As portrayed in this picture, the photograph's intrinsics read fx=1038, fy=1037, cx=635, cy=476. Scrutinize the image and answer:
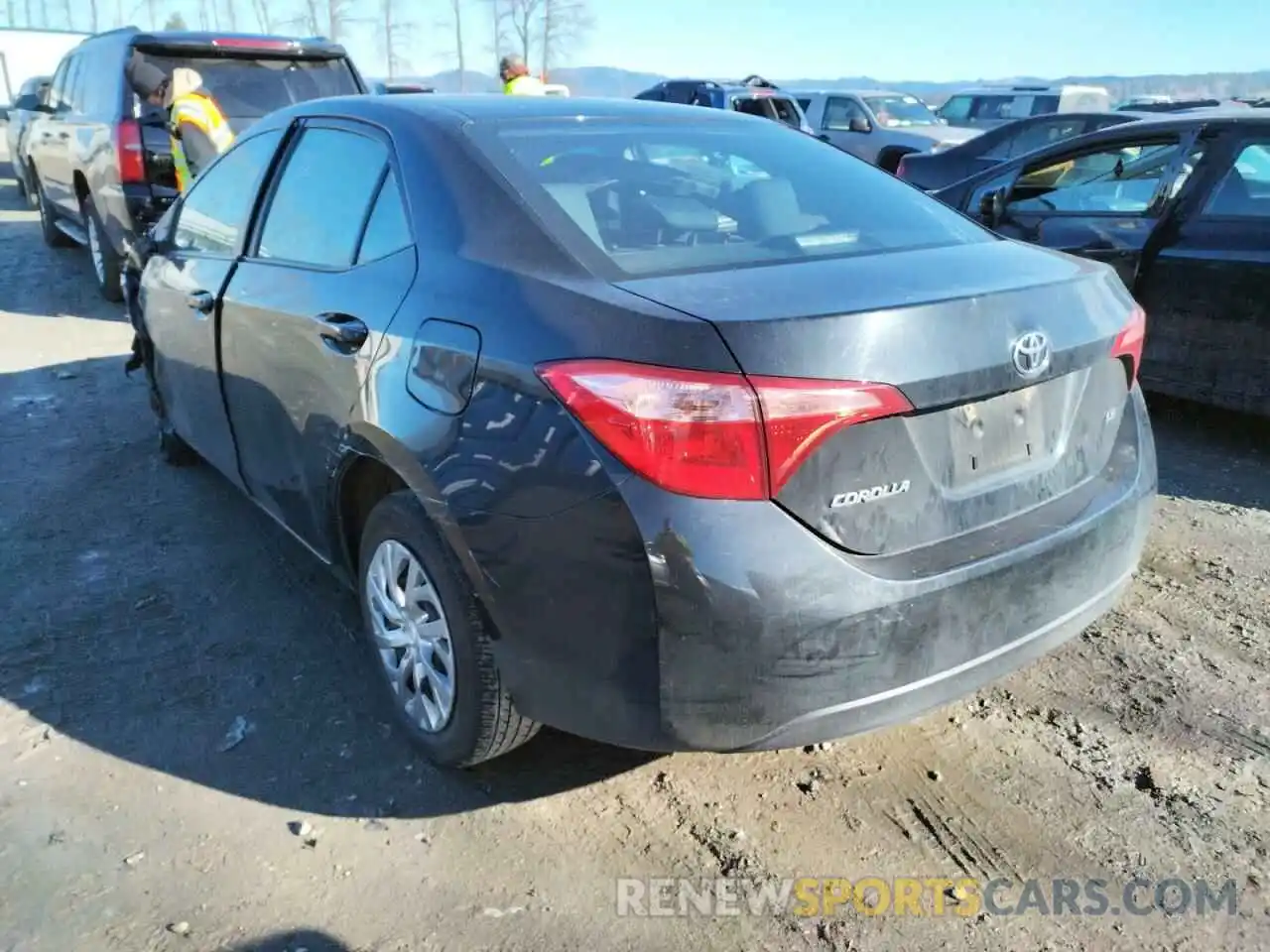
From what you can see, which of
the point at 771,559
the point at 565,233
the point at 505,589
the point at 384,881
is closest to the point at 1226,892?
the point at 771,559

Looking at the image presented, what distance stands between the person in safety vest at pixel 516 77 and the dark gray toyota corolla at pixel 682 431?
6065mm

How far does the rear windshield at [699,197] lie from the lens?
2.45 metres

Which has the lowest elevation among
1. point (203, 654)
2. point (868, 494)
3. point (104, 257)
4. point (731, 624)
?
point (203, 654)

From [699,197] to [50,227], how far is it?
33.7ft

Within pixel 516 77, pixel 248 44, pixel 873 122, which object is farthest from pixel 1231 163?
pixel 873 122

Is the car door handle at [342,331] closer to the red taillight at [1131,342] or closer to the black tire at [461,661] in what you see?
the black tire at [461,661]

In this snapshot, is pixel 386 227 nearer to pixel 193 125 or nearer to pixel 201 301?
pixel 201 301

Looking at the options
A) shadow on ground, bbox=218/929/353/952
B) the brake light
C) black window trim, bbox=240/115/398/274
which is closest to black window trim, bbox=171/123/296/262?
black window trim, bbox=240/115/398/274

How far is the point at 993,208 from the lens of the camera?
5777 millimetres

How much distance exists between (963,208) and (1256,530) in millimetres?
2674

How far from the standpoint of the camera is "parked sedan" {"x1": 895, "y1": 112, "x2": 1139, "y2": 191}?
966 centimetres

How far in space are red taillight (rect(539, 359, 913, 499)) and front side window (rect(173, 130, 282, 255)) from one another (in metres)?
2.14

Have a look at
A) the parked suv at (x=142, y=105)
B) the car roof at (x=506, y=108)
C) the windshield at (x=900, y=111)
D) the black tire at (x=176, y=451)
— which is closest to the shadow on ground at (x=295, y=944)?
the car roof at (x=506, y=108)

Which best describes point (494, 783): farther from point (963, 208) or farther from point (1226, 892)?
point (963, 208)
